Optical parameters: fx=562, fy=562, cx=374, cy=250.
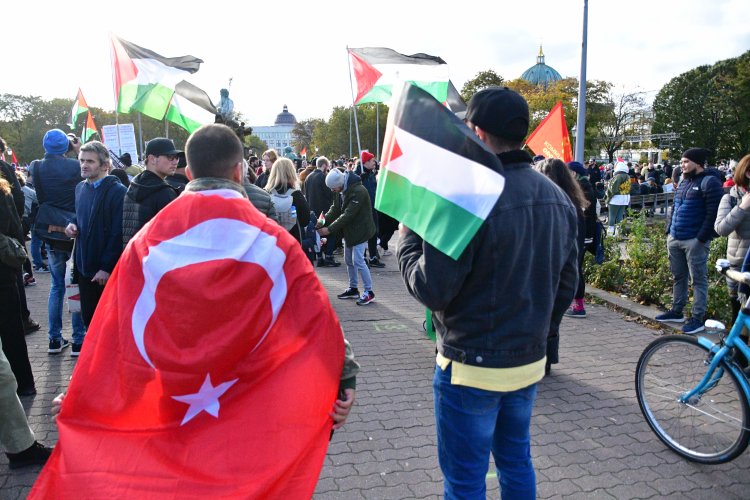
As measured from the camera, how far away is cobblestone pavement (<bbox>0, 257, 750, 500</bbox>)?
3.33 m

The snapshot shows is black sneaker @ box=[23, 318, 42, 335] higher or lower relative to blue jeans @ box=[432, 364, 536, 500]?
lower

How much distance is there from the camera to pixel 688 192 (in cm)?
628

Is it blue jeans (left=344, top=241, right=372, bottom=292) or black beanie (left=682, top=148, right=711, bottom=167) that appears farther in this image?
blue jeans (left=344, top=241, right=372, bottom=292)

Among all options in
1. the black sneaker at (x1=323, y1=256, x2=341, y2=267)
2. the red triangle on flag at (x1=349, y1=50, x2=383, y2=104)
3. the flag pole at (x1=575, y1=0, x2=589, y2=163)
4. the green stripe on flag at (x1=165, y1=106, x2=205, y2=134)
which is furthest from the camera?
the flag pole at (x1=575, y1=0, x2=589, y2=163)

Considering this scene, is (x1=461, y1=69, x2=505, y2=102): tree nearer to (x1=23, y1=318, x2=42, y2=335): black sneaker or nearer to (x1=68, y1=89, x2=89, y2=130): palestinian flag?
(x1=68, y1=89, x2=89, y2=130): palestinian flag

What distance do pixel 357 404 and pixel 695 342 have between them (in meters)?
2.48

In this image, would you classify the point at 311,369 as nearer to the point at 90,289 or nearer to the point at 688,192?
the point at 90,289

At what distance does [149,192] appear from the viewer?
434 cm

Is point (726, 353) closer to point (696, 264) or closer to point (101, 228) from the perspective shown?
point (696, 264)

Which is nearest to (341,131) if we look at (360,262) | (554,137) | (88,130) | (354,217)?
(88,130)

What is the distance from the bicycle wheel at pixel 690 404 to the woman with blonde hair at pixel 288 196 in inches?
174

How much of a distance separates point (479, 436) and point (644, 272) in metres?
6.68

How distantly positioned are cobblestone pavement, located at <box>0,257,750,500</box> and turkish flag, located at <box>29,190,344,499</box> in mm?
1489

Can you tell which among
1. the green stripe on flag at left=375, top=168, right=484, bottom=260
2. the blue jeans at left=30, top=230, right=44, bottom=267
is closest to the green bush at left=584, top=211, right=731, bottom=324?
the green stripe on flag at left=375, top=168, right=484, bottom=260
